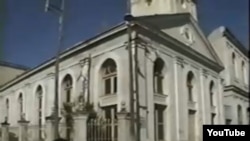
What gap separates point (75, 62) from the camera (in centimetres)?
384

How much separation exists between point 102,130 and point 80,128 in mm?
364

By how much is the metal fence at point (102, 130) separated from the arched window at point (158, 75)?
65 centimetres

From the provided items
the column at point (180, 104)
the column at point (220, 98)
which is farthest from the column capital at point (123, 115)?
the column at point (220, 98)

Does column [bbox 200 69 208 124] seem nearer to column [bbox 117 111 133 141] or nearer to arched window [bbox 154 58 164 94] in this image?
arched window [bbox 154 58 164 94]

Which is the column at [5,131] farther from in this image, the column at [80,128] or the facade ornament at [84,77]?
the facade ornament at [84,77]

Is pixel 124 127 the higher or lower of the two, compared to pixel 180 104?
lower

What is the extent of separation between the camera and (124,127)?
117 inches

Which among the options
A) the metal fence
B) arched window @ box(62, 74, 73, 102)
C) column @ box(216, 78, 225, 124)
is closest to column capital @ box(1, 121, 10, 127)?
the metal fence

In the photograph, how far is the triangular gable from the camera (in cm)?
367

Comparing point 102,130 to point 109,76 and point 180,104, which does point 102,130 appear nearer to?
point 109,76

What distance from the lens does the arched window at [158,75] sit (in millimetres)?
3783

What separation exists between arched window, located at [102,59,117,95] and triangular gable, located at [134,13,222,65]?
0.55 metres

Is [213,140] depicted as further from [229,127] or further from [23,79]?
[23,79]
